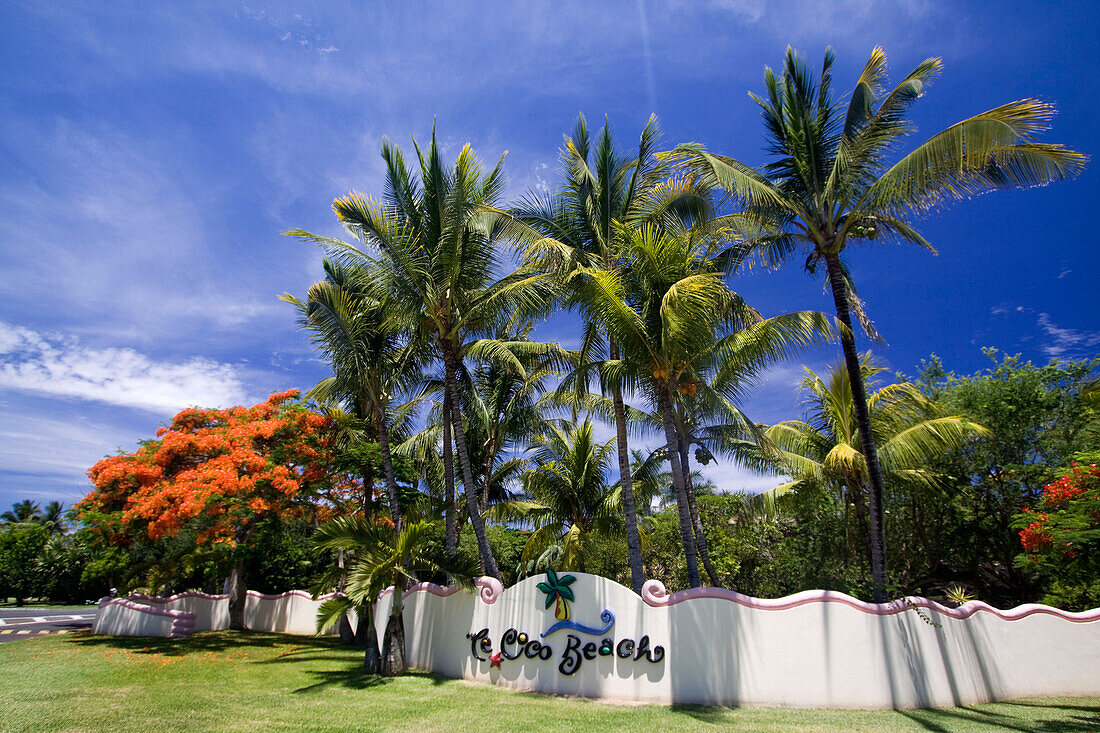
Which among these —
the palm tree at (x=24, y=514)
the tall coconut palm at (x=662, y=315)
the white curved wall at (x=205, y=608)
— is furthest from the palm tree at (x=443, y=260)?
the palm tree at (x=24, y=514)

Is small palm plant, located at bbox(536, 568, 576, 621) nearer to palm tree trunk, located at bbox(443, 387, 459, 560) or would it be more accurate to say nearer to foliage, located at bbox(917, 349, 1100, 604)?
palm tree trunk, located at bbox(443, 387, 459, 560)

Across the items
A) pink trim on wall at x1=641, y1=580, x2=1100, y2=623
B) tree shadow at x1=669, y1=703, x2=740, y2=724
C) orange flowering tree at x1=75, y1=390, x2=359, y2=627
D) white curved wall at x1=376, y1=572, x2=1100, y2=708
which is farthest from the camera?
orange flowering tree at x1=75, y1=390, x2=359, y2=627

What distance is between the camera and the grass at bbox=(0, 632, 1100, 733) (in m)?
7.56

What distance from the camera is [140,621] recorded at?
17.5m

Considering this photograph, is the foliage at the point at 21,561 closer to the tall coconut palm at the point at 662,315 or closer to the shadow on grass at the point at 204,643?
the shadow on grass at the point at 204,643

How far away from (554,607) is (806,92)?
1081 centimetres

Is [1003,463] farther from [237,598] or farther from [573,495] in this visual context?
[237,598]

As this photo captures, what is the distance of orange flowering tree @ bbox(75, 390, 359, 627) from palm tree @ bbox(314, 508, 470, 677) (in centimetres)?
423

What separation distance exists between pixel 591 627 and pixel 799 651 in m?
3.23

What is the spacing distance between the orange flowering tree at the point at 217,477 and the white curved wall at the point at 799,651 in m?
7.52

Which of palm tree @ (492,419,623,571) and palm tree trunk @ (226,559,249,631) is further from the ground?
palm tree @ (492,419,623,571)

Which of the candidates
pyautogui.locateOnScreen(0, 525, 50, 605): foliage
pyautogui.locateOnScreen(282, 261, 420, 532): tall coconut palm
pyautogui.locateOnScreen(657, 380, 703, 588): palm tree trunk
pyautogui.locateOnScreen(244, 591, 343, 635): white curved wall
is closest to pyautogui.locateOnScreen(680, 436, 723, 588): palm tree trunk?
pyautogui.locateOnScreen(657, 380, 703, 588): palm tree trunk

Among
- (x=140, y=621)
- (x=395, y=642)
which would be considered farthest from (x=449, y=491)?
(x=140, y=621)

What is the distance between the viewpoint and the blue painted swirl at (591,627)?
953 cm
